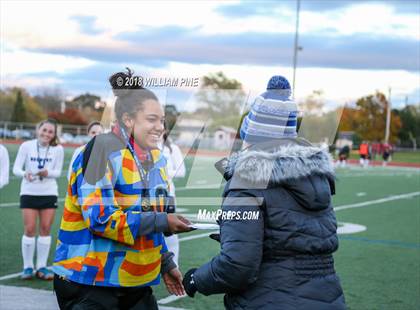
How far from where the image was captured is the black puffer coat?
3.06m

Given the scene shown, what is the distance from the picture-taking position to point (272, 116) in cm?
328

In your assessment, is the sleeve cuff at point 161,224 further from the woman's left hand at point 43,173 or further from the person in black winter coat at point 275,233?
the woman's left hand at point 43,173

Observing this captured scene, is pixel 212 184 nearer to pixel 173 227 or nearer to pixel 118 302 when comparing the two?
pixel 173 227

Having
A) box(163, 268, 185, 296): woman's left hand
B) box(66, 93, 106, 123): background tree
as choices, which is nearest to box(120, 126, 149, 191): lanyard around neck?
box(66, 93, 106, 123): background tree

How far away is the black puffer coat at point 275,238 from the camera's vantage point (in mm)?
3062

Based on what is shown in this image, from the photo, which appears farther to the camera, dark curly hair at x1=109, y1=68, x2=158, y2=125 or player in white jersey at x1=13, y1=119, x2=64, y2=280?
player in white jersey at x1=13, y1=119, x2=64, y2=280

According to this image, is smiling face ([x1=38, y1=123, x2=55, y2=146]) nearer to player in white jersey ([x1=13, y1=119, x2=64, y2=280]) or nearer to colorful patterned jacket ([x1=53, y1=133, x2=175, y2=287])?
player in white jersey ([x1=13, y1=119, x2=64, y2=280])

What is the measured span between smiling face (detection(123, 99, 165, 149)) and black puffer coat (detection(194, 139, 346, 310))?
22.4 inches

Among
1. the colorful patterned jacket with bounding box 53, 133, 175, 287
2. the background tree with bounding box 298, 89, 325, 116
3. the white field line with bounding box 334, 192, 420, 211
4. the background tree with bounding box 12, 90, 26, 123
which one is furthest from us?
the background tree with bounding box 12, 90, 26, 123

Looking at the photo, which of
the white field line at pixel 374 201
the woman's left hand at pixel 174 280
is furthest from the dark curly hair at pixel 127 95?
the white field line at pixel 374 201

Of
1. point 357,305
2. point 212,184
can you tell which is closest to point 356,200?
point 357,305

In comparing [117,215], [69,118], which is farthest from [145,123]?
[69,118]

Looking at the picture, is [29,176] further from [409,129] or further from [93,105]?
[409,129]

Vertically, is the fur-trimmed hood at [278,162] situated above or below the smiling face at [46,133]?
above
